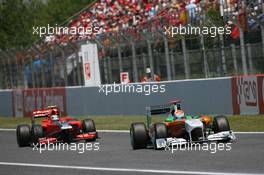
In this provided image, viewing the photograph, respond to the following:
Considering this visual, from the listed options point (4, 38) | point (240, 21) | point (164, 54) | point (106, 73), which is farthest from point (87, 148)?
point (4, 38)

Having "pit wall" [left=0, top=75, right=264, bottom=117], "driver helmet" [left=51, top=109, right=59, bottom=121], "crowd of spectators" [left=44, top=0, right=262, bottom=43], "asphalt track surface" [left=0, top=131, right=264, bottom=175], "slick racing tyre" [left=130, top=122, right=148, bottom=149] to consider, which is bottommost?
"asphalt track surface" [left=0, top=131, right=264, bottom=175]

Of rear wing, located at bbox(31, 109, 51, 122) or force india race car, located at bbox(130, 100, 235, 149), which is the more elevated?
rear wing, located at bbox(31, 109, 51, 122)

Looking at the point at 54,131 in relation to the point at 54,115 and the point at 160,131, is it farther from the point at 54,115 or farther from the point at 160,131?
the point at 160,131

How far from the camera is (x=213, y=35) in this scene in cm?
2155

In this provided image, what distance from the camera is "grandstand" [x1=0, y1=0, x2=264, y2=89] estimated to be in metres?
20.7

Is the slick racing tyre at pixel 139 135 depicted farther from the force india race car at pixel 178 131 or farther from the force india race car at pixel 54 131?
the force india race car at pixel 54 131

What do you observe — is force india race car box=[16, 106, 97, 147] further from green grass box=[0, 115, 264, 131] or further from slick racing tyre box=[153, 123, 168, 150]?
green grass box=[0, 115, 264, 131]

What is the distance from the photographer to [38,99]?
1162 inches

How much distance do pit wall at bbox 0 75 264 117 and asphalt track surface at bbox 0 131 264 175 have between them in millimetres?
4427

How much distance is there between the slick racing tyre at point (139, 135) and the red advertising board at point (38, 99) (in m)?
14.1

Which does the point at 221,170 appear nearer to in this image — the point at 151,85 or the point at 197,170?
the point at 197,170

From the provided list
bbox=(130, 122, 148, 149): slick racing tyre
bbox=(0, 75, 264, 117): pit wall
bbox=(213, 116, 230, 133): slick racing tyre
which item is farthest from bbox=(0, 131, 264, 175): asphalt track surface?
bbox=(0, 75, 264, 117): pit wall

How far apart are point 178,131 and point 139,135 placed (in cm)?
69

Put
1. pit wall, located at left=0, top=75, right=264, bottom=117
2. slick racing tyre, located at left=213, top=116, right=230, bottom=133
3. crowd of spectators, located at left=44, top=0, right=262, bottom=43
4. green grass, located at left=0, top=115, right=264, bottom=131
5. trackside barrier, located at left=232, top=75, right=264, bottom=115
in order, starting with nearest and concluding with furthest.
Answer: slick racing tyre, located at left=213, top=116, right=230, bottom=133 < green grass, located at left=0, top=115, right=264, bottom=131 < trackside barrier, located at left=232, top=75, right=264, bottom=115 < pit wall, located at left=0, top=75, right=264, bottom=117 < crowd of spectators, located at left=44, top=0, right=262, bottom=43
